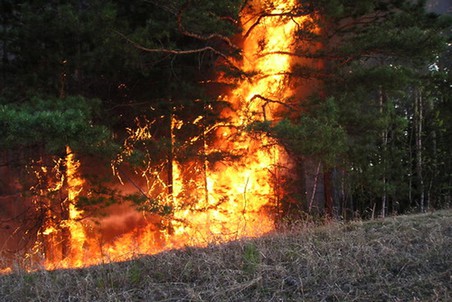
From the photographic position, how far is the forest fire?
406 inches

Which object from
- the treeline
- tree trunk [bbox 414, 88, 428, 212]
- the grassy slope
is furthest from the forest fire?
tree trunk [bbox 414, 88, 428, 212]

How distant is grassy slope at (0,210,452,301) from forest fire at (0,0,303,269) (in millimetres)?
3654

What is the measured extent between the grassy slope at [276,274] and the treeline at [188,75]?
2.09 metres

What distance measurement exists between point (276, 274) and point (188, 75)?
257 inches

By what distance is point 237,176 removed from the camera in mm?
11383

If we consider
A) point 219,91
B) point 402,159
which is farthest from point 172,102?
point 402,159

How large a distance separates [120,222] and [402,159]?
8.02 metres

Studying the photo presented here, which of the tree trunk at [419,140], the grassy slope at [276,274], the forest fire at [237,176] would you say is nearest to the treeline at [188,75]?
the forest fire at [237,176]

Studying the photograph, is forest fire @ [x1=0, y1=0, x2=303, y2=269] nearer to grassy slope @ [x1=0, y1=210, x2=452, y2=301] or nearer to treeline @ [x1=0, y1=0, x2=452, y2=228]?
treeline @ [x1=0, y1=0, x2=452, y2=228]

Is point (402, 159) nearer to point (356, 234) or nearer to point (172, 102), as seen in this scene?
point (172, 102)

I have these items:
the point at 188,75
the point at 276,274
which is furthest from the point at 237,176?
the point at 276,274

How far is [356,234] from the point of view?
6656 millimetres

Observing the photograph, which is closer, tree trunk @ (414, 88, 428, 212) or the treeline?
the treeline

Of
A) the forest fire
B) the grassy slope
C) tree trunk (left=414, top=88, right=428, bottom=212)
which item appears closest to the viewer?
the grassy slope
